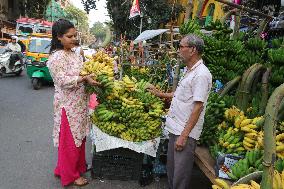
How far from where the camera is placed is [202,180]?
5.22 metres

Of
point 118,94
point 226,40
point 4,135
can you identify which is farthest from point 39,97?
point 226,40

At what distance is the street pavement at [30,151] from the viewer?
4688 mm

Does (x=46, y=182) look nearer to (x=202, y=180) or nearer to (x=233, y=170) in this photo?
(x=202, y=180)

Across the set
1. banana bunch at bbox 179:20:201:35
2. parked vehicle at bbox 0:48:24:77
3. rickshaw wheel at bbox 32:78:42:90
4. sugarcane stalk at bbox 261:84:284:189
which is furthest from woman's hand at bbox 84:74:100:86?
parked vehicle at bbox 0:48:24:77

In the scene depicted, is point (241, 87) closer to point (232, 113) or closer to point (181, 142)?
point (232, 113)

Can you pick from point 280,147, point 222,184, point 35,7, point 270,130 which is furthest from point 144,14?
point 35,7

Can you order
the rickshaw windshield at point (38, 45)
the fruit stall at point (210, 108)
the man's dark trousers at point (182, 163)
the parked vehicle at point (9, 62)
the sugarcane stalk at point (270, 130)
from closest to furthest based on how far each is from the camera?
the sugarcane stalk at point (270, 130) < the man's dark trousers at point (182, 163) < the fruit stall at point (210, 108) < the rickshaw windshield at point (38, 45) < the parked vehicle at point (9, 62)

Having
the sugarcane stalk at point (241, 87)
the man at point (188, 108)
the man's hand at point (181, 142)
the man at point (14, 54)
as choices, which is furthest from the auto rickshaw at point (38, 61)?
the man's hand at point (181, 142)

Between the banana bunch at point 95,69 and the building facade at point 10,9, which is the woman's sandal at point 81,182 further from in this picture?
the building facade at point 10,9

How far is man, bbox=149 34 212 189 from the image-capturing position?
11.1 feet

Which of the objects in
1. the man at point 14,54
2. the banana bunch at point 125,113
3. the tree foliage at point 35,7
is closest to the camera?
the banana bunch at point 125,113

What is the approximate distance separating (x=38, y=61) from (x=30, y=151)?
7841mm

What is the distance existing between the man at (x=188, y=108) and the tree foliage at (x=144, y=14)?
17.5 meters

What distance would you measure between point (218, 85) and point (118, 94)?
239cm
